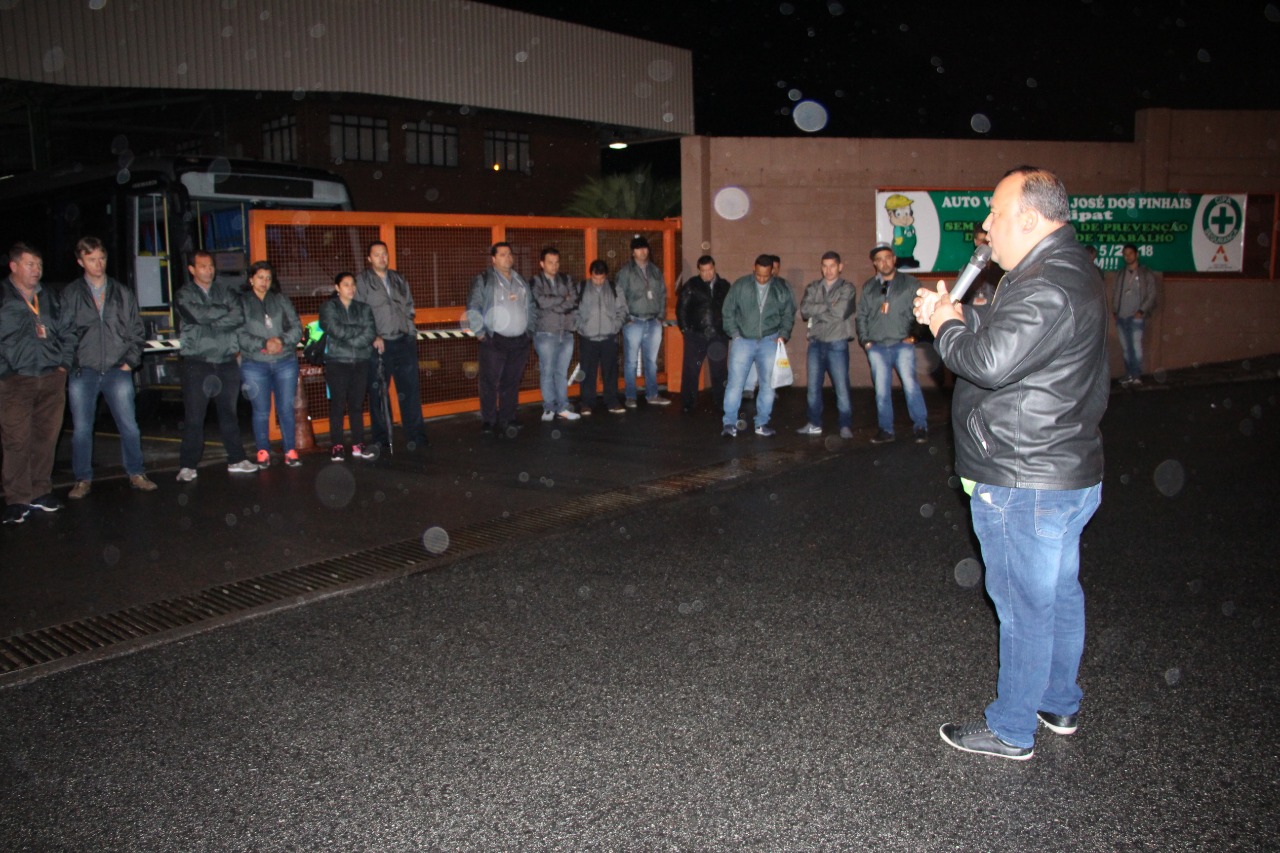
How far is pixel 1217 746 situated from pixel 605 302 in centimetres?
943

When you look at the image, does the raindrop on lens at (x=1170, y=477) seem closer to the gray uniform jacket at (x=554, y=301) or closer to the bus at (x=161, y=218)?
the gray uniform jacket at (x=554, y=301)

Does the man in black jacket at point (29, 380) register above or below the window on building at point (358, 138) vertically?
below

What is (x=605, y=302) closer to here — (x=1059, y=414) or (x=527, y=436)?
(x=527, y=436)

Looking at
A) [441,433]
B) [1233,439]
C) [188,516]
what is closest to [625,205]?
[441,433]

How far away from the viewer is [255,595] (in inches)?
219

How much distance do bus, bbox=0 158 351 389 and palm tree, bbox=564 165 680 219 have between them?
382 inches

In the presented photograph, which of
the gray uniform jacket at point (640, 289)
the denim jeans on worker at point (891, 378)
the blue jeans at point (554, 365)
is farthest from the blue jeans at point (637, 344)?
the denim jeans on worker at point (891, 378)

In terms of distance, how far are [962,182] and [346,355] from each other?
33.5 ft

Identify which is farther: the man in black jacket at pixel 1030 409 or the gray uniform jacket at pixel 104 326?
the gray uniform jacket at pixel 104 326

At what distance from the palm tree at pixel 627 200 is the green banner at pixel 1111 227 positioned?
8.16 metres

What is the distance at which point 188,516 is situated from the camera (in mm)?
7418

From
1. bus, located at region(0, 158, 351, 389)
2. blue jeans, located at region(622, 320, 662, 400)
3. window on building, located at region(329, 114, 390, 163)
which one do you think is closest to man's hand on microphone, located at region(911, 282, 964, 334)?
A: blue jeans, located at region(622, 320, 662, 400)

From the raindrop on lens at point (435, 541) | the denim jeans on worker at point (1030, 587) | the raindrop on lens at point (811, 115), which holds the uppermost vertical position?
the raindrop on lens at point (811, 115)

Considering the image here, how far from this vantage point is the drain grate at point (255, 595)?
15.7 feet
